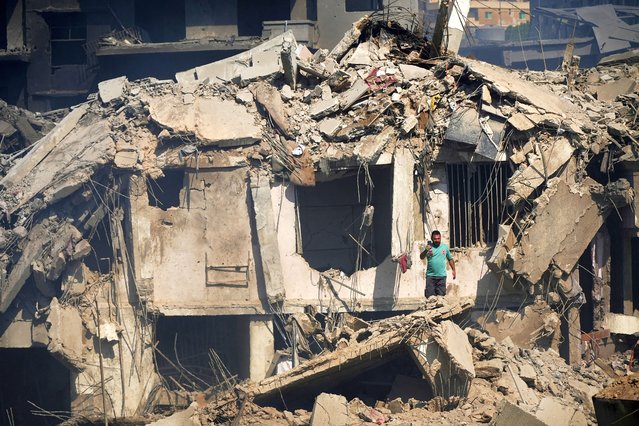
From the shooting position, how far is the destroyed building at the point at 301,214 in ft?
46.0

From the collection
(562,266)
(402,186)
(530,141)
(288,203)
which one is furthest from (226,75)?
(562,266)

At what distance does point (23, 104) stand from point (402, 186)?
15.6 meters

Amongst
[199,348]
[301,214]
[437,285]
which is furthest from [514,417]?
[199,348]

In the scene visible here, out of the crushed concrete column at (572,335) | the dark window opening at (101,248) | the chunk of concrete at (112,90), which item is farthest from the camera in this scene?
the chunk of concrete at (112,90)

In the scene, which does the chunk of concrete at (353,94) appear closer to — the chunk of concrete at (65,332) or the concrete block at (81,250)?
the concrete block at (81,250)

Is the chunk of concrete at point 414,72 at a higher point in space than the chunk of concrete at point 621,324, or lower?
higher

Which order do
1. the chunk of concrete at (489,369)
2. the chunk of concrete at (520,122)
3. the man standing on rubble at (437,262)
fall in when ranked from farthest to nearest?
the chunk of concrete at (520,122) < the man standing on rubble at (437,262) < the chunk of concrete at (489,369)

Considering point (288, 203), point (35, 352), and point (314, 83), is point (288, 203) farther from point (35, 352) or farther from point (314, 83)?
point (35, 352)

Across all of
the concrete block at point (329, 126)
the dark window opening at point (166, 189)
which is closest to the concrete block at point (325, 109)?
the concrete block at point (329, 126)

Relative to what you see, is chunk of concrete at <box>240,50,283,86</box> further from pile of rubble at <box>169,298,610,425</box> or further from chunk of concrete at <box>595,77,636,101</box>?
chunk of concrete at <box>595,77,636,101</box>

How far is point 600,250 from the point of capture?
14.6m

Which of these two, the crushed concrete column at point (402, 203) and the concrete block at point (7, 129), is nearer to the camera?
the crushed concrete column at point (402, 203)

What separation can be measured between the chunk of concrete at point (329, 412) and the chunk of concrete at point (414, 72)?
5.76m

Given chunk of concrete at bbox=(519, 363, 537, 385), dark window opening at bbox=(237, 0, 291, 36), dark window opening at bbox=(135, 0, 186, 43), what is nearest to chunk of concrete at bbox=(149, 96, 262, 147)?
chunk of concrete at bbox=(519, 363, 537, 385)
